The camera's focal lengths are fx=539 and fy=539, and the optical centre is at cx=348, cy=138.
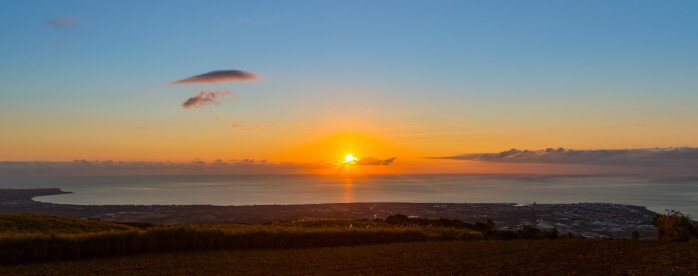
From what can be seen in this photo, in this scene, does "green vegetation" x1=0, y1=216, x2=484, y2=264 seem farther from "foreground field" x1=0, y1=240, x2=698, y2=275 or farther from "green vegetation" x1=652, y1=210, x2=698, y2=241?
"green vegetation" x1=652, y1=210, x2=698, y2=241

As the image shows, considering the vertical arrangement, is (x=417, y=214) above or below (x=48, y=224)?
below

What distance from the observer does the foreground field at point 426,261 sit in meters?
16.0

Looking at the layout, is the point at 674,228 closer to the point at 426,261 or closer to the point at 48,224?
the point at 426,261

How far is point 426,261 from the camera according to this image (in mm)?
17828

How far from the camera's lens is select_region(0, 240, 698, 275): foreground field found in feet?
52.6

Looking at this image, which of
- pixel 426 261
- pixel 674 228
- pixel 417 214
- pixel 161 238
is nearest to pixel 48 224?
pixel 161 238

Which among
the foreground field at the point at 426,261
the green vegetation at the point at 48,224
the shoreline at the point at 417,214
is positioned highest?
the green vegetation at the point at 48,224

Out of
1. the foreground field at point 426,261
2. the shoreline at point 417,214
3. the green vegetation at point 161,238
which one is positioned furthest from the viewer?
the shoreline at point 417,214

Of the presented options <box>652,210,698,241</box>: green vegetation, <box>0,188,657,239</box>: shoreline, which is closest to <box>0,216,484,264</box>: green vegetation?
<box>652,210,698,241</box>: green vegetation

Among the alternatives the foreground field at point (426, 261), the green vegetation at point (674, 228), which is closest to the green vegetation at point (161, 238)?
the foreground field at point (426, 261)

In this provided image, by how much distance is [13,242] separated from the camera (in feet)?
64.1

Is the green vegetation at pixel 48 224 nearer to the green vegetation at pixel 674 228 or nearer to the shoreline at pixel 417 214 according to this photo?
the green vegetation at pixel 674 228

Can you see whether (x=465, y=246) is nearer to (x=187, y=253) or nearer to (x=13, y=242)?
(x=187, y=253)

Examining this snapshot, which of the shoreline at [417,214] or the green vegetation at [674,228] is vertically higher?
the green vegetation at [674,228]
